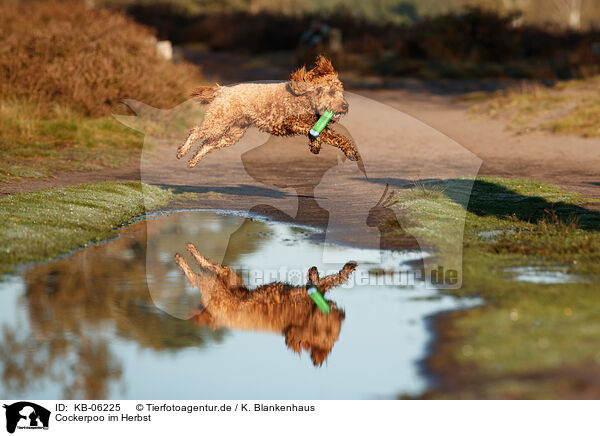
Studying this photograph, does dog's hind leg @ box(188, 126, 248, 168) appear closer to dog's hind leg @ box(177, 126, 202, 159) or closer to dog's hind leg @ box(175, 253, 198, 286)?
dog's hind leg @ box(177, 126, 202, 159)

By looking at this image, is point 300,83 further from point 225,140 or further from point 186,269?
point 186,269

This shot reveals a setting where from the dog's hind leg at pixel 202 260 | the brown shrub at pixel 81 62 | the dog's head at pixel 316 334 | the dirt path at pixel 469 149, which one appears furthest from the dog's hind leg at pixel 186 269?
the brown shrub at pixel 81 62

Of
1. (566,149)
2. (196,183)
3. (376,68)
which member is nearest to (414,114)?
(566,149)

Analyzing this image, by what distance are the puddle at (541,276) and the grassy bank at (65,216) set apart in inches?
194

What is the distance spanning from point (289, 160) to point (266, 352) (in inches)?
445

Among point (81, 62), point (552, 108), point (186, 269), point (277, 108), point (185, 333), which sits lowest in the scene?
point (185, 333)

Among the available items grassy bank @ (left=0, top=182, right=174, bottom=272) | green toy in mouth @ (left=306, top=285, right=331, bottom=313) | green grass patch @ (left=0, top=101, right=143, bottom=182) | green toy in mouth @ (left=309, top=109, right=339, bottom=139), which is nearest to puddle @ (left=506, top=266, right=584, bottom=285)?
green toy in mouth @ (left=306, top=285, right=331, bottom=313)

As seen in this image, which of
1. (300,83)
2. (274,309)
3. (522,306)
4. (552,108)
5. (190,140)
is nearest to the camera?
(522,306)

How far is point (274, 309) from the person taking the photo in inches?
291

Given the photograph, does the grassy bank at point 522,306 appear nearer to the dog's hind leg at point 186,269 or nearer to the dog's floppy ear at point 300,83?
the dog's floppy ear at point 300,83

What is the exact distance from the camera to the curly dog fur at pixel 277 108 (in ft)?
34.9

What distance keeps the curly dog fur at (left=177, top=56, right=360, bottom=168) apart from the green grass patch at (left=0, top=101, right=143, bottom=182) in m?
4.06

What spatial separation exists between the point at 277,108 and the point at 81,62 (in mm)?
9796

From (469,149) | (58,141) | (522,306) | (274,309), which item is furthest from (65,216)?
(469,149)
